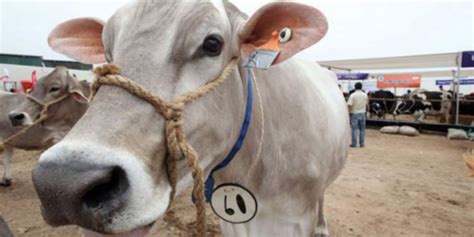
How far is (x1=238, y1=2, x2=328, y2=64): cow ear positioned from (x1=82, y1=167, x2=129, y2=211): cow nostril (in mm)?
812

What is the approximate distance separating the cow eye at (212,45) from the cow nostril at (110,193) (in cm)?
57

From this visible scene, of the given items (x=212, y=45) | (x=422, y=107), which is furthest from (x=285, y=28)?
(x=422, y=107)

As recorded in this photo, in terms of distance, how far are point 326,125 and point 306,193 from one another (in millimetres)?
484

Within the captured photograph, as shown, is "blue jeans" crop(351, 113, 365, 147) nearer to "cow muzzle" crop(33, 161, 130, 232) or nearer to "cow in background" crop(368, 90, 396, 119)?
"cow in background" crop(368, 90, 396, 119)

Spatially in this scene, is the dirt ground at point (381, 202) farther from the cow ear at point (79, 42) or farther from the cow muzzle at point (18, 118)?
the cow ear at point (79, 42)

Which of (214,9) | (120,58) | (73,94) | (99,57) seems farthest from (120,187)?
(73,94)

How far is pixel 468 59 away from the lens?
441 inches

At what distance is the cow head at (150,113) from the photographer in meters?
0.87

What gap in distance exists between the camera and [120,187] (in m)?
0.89

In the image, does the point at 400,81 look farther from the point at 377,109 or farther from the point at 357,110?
the point at 357,110

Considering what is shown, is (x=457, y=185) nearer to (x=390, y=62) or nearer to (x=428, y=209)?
(x=428, y=209)

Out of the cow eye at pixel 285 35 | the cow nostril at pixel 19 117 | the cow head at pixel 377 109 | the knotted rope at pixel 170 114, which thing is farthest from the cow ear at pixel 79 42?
the cow head at pixel 377 109

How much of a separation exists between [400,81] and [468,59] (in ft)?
25.5

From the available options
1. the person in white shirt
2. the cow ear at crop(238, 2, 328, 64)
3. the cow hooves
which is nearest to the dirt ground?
the cow hooves
